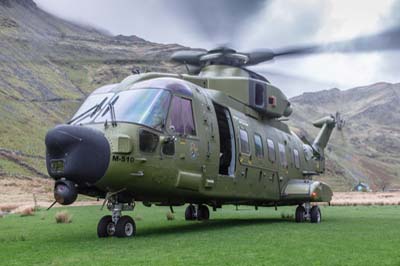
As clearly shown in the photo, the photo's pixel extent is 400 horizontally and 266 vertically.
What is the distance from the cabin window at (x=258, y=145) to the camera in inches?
656

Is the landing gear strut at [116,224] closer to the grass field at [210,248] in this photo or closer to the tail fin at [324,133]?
the grass field at [210,248]

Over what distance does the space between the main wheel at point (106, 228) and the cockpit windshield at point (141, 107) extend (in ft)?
7.32

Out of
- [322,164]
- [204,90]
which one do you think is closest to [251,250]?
[204,90]

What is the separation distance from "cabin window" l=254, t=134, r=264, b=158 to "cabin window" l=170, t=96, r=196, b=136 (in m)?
3.90

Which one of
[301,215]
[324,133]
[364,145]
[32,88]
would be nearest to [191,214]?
[301,215]

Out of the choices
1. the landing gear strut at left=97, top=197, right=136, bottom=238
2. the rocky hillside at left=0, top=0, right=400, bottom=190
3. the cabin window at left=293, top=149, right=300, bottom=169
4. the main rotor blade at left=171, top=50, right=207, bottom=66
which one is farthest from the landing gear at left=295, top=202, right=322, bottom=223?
the landing gear strut at left=97, top=197, right=136, bottom=238

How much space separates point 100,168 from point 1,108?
65.9m

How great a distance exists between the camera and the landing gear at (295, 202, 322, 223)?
1789 centimetres

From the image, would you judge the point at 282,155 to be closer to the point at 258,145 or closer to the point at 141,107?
the point at 258,145

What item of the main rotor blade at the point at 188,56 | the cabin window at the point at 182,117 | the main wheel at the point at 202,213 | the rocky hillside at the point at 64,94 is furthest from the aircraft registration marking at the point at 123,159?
the main wheel at the point at 202,213

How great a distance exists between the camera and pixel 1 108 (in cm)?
7169

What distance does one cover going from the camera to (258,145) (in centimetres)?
1684

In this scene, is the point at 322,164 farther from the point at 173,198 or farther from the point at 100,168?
the point at 100,168

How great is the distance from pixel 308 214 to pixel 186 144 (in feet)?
23.0
